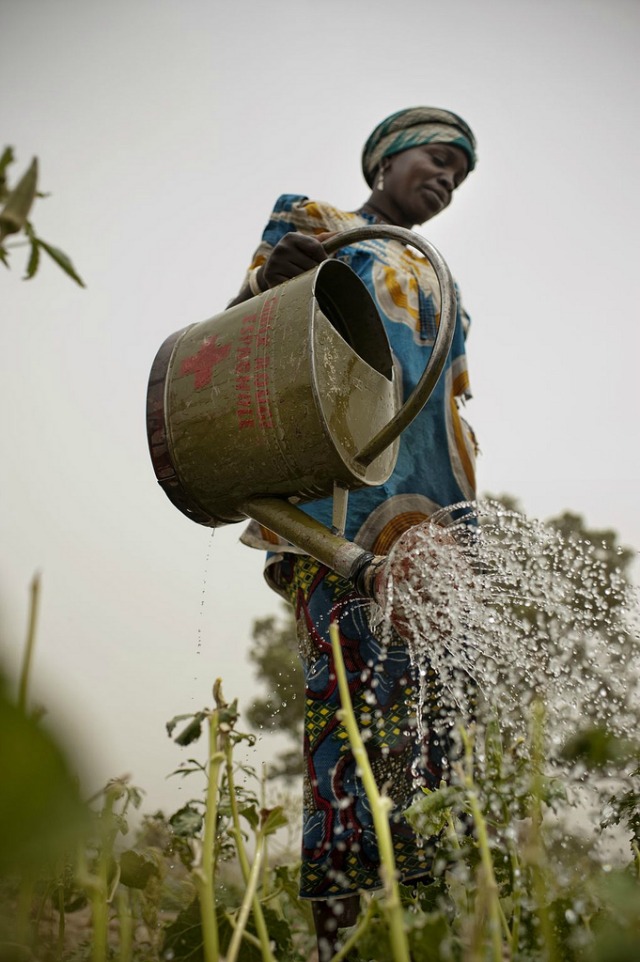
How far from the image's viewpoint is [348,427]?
4.42 feet

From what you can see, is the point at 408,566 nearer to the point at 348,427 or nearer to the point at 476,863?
the point at 348,427

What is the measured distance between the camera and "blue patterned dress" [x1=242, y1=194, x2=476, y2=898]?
138cm

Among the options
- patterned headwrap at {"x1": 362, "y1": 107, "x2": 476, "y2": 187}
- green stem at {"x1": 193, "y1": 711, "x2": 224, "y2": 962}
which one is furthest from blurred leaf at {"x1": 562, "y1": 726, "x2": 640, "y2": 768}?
patterned headwrap at {"x1": 362, "y1": 107, "x2": 476, "y2": 187}

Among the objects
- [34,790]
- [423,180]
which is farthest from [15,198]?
[423,180]

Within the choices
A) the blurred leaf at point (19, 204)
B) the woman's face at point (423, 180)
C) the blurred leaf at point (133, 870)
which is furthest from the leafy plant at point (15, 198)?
the woman's face at point (423, 180)

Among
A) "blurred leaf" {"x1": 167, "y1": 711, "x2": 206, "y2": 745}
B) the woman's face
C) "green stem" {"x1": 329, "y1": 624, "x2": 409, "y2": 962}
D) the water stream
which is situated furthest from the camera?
the woman's face

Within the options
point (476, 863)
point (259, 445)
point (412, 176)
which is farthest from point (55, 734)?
point (412, 176)

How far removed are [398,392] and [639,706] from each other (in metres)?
0.82

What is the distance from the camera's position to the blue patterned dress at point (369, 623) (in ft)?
4.52

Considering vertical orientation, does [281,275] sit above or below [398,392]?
above

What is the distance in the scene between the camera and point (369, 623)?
1.43m

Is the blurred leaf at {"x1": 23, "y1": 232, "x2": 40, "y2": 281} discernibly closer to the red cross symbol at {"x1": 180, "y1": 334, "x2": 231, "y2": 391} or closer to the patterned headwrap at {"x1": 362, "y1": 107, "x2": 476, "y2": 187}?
the red cross symbol at {"x1": 180, "y1": 334, "x2": 231, "y2": 391}

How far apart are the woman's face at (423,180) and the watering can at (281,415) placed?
2.11 ft

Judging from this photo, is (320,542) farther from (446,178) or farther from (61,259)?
(446,178)
